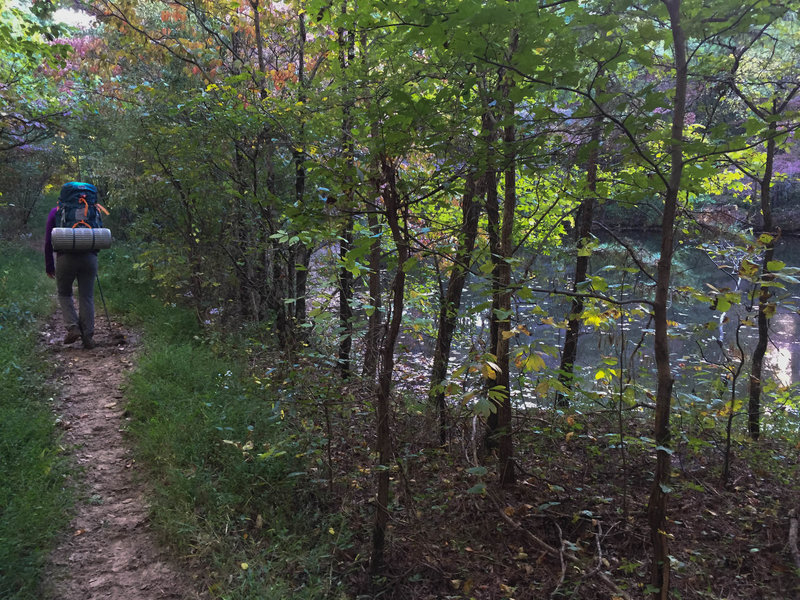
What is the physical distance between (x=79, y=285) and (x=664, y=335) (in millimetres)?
7073

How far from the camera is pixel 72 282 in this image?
21.2 feet

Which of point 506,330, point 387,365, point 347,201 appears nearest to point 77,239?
point 347,201

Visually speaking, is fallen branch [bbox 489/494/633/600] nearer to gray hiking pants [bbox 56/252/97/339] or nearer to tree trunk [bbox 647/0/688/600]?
tree trunk [bbox 647/0/688/600]

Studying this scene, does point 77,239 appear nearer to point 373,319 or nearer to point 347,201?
point 373,319

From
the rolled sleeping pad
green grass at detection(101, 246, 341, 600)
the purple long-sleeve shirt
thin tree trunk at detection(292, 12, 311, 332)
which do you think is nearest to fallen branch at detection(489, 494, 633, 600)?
green grass at detection(101, 246, 341, 600)

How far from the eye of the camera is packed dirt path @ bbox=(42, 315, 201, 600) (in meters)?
2.91

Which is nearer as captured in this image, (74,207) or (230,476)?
(230,476)

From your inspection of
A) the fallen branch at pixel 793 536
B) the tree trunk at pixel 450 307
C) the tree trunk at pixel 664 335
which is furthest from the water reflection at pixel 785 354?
the tree trunk at pixel 664 335

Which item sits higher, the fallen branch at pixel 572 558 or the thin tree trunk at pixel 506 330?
the thin tree trunk at pixel 506 330

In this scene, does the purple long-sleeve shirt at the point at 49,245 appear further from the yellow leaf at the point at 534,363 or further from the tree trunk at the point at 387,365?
the yellow leaf at the point at 534,363

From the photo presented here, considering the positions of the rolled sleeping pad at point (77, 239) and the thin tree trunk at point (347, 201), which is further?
the rolled sleeping pad at point (77, 239)

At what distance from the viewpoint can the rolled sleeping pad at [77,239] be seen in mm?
6125

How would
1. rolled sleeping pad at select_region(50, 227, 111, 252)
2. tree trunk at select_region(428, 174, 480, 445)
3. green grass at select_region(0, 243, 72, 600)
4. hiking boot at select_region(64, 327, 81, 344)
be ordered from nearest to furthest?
green grass at select_region(0, 243, 72, 600) < tree trunk at select_region(428, 174, 480, 445) < rolled sleeping pad at select_region(50, 227, 111, 252) < hiking boot at select_region(64, 327, 81, 344)

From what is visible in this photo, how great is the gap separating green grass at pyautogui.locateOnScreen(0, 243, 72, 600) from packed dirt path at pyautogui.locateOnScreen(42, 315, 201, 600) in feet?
0.43
